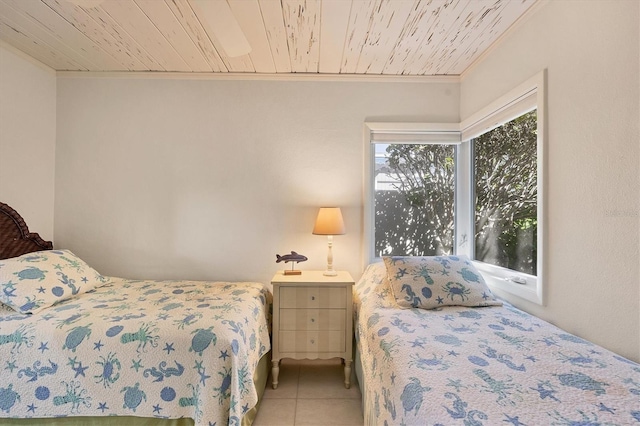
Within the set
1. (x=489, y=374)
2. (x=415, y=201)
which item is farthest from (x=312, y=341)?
(x=415, y=201)

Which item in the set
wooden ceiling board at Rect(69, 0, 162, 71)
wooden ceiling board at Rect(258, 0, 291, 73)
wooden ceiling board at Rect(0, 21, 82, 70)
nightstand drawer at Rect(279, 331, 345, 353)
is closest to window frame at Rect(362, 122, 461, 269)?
nightstand drawer at Rect(279, 331, 345, 353)

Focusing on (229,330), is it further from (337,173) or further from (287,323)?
(337,173)

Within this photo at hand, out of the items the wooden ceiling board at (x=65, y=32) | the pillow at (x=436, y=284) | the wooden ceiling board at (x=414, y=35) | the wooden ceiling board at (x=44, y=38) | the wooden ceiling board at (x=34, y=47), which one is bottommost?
the pillow at (x=436, y=284)

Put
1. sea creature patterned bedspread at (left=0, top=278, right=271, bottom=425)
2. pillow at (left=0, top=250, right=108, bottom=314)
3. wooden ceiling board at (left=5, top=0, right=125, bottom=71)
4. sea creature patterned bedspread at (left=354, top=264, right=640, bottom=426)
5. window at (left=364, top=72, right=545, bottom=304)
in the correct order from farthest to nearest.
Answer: window at (left=364, top=72, right=545, bottom=304) → wooden ceiling board at (left=5, top=0, right=125, bottom=71) → pillow at (left=0, top=250, right=108, bottom=314) → sea creature patterned bedspread at (left=0, top=278, right=271, bottom=425) → sea creature patterned bedspread at (left=354, top=264, right=640, bottom=426)

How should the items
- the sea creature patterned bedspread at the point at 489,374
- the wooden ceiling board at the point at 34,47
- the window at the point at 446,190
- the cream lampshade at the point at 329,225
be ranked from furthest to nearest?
the cream lampshade at the point at 329,225
the window at the point at 446,190
the wooden ceiling board at the point at 34,47
the sea creature patterned bedspread at the point at 489,374

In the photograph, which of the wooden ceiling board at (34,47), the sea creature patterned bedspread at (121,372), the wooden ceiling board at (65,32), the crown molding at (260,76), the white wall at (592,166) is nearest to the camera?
the white wall at (592,166)

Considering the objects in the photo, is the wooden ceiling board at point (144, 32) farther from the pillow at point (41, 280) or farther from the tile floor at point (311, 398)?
the tile floor at point (311, 398)

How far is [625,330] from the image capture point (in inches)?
49.6

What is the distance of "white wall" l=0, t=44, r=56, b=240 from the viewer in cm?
224

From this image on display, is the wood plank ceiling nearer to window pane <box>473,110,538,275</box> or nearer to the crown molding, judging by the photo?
the crown molding

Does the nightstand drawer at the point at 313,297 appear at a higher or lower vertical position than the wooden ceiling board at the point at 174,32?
lower

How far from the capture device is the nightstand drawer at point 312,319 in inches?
86.2

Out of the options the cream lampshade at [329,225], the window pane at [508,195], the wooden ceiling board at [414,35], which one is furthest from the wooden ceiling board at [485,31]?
the cream lampshade at [329,225]

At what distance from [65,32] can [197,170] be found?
3.88 ft
